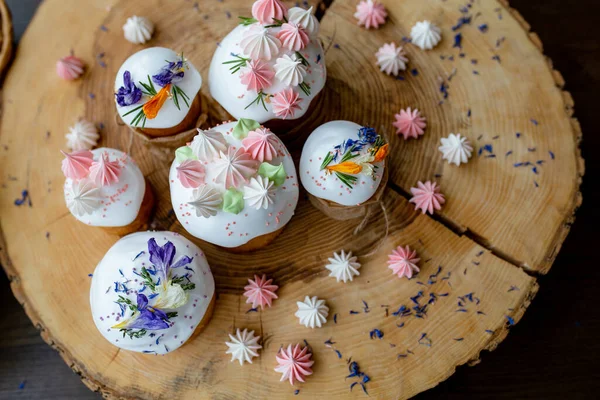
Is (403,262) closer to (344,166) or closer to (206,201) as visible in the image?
(344,166)

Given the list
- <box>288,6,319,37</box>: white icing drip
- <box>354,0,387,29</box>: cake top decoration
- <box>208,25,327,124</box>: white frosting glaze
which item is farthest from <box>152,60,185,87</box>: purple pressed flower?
<box>354,0,387,29</box>: cake top decoration

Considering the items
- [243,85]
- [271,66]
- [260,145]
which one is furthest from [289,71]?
[260,145]

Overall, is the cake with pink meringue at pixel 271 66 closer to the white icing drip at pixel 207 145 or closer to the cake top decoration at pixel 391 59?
the white icing drip at pixel 207 145

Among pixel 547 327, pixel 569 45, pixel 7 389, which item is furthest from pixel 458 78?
pixel 7 389

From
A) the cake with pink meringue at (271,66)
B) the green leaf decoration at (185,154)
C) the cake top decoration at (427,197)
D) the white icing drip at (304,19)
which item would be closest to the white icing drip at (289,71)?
the cake with pink meringue at (271,66)

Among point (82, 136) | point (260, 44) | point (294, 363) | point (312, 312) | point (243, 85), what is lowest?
point (294, 363)

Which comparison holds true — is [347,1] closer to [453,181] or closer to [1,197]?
[453,181]
